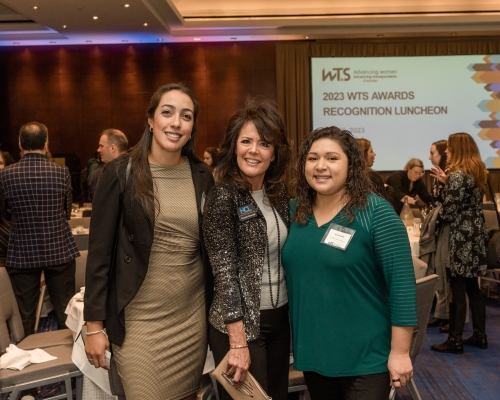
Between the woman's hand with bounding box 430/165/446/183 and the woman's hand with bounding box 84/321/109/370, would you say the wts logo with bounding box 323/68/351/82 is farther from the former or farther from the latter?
the woman's hand with bounding box 84/321/109/370

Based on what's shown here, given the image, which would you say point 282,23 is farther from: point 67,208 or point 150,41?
point 67,208

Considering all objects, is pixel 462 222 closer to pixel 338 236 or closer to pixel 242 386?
pixel 338 236

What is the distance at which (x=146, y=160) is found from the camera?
1.92 metres

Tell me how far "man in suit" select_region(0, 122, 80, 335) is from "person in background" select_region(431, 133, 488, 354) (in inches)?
112

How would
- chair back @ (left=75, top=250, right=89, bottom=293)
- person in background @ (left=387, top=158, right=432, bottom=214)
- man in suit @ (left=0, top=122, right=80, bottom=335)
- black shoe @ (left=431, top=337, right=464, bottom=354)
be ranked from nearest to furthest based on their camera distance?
man in suit @ (left=0, top=122, right=80, bottom=335), chair back @ (left=75, top=250, right=89, bottom=293), black shoe @ (left=431, top=337, right=464, bottom=354), person in background @ (left=387, top=158, right=432, bottom=214)

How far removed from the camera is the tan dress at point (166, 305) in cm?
187

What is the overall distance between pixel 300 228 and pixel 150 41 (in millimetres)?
9319

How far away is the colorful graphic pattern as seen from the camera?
10297mm

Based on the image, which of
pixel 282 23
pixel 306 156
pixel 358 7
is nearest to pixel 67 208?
pixel 306 156

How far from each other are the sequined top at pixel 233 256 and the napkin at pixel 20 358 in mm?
1483

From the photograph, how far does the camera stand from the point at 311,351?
1785 mm

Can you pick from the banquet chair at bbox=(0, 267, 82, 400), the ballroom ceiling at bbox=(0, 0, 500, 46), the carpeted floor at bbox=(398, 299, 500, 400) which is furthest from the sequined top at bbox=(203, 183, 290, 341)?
the ballroom ceiling at bbox=(0, 0, 500, 46)

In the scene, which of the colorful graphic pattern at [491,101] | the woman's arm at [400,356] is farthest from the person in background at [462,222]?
the colorful graphic pattern at [491,101]

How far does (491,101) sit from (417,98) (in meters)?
1.38
